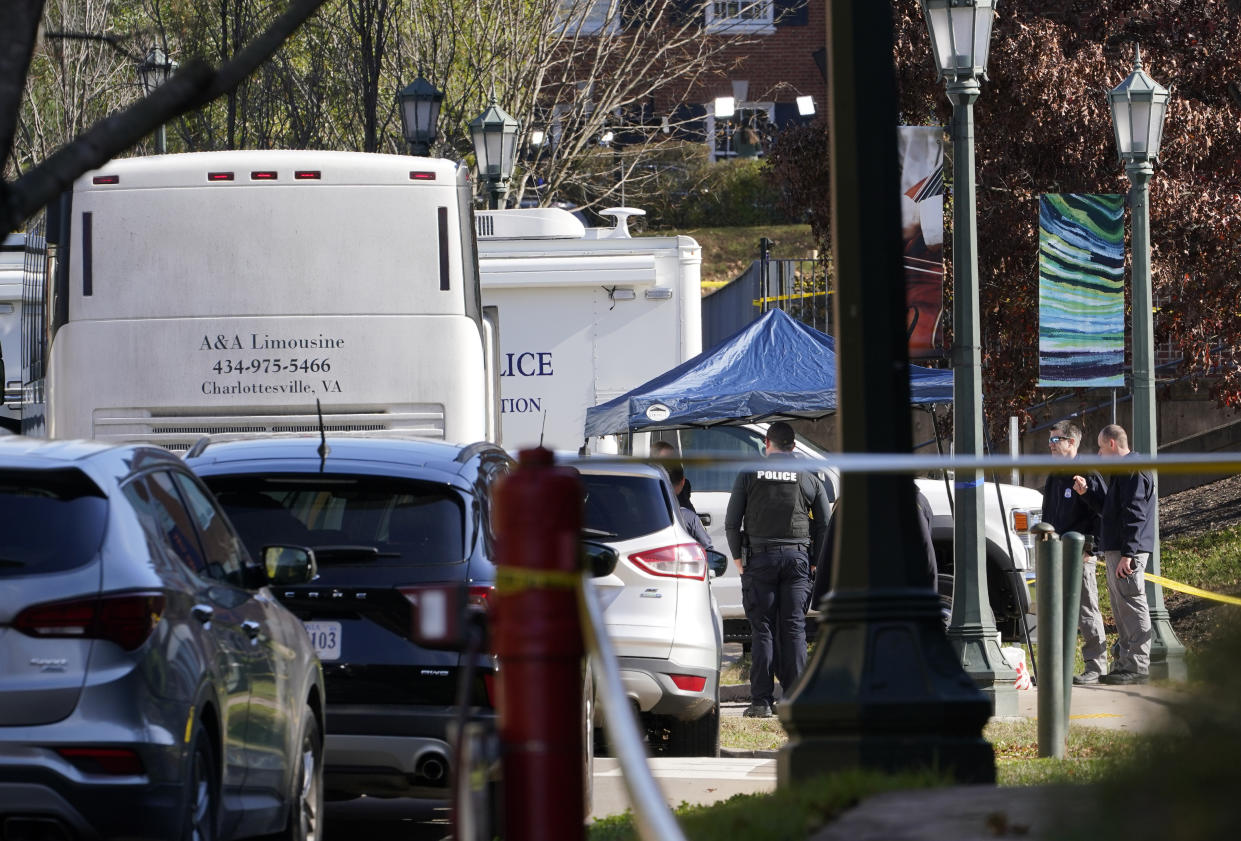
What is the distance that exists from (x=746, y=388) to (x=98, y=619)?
10526mm

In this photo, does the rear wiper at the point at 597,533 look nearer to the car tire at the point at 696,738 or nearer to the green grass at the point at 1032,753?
the car tire at the point at 696,738

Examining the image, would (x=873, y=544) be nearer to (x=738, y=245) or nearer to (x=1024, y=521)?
(x=1024, y=521)

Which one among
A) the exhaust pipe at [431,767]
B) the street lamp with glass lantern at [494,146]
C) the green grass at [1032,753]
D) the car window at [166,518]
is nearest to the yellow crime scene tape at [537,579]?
the green grass at [1032,753]

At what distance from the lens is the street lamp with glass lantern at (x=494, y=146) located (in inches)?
778

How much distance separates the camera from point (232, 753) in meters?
6.59

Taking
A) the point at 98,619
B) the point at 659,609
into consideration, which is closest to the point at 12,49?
the point at 98,619

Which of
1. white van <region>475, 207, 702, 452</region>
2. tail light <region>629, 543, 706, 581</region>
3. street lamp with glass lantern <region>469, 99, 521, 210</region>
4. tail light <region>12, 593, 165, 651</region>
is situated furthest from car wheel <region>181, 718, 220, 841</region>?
street lamp with glass lantern <region>469, 99, 521, 210</region>

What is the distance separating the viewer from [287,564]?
23.7 feet

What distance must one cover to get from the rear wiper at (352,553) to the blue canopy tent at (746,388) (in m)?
7.27

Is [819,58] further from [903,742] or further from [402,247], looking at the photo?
[903,742]

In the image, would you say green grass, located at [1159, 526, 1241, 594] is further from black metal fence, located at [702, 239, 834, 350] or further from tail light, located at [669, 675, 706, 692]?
tail light, located at [669, 675, 706, 692]

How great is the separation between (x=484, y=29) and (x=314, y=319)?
15.2 metres

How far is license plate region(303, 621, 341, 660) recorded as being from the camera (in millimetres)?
8367

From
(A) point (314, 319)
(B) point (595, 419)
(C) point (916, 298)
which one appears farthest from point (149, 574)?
(B) point (595, 419)
